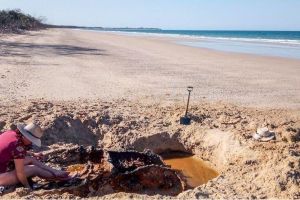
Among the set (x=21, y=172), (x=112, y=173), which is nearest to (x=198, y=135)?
(x=112, y=173)

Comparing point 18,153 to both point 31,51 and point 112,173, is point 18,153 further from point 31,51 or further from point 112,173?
point 31,51

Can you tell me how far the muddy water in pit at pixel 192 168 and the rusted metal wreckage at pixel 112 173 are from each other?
0.51m

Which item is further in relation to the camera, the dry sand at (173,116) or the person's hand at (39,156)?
the person's hand at (39,156)

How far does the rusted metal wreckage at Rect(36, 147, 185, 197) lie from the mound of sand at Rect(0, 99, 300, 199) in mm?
360

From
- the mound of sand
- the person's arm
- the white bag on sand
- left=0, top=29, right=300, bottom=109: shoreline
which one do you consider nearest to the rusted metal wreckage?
the person's arm

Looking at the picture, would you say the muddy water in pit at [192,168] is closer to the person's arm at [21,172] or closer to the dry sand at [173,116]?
the dry sand at [173,116]

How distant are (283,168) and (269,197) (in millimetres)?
490

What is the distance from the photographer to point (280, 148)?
5.59 m

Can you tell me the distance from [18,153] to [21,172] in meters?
0.26

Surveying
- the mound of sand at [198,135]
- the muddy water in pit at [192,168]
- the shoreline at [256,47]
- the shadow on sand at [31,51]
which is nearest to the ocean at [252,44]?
the shoreline at [256,47]

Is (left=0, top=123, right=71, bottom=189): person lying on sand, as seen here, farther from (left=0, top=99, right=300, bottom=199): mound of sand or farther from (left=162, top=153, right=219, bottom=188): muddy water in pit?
(left=162, top=153, right=219, bottom=188): muddy water in pit

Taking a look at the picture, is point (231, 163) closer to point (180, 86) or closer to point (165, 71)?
point (180, 86)

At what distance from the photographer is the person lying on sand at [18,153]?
14.9 ft

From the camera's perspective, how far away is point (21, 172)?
15.5ft
